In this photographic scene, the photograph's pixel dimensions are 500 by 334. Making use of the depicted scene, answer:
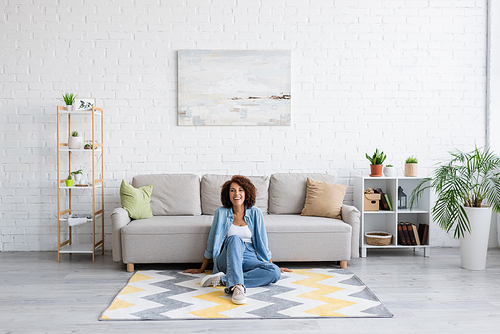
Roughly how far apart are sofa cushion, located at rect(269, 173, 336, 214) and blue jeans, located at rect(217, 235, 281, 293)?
1035mm

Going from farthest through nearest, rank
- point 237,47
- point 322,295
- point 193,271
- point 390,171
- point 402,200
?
point 237,47, point 402,200, point 390,171, point 193,271, point 322,295

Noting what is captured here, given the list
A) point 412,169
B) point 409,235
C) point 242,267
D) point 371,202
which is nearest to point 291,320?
point 242,267

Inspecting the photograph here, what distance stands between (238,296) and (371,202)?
2.11m

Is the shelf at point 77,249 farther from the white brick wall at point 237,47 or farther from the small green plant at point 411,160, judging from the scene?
the small green plant at point 411,160

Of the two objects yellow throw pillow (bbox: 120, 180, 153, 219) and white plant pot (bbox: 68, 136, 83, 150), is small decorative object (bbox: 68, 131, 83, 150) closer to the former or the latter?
white plant pot (bbox: 68, 136, 83, 150)

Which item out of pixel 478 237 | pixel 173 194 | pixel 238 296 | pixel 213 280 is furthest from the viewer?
pixel 173 194

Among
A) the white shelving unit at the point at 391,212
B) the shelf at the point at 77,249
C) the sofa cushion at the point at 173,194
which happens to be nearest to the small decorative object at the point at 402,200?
the white shelving unit at the point at 391,212

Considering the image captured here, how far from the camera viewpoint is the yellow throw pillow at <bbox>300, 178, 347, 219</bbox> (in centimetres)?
408

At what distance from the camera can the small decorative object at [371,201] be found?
4316mm

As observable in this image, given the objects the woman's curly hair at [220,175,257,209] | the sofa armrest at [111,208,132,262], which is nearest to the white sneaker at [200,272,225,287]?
the woman's curly hair at [220,175,257,209]

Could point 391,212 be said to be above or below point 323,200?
below

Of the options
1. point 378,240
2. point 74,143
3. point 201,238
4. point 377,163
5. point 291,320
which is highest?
point 74,143

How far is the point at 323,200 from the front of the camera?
410 centimetres

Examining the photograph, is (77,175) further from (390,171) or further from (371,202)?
(390,171)
